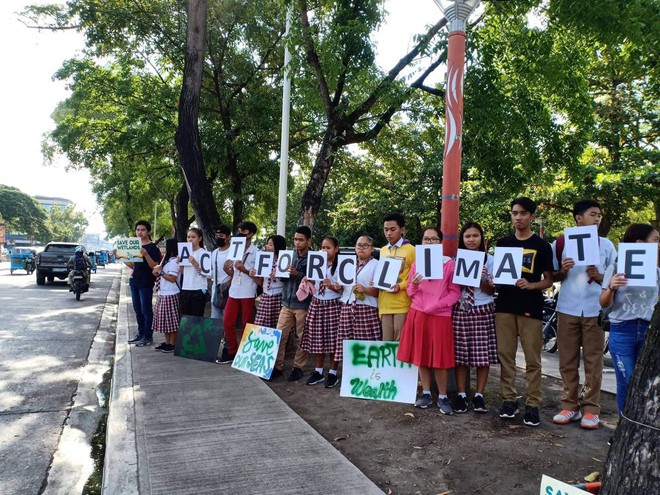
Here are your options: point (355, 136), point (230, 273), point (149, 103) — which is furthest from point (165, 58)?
point (230, 273)

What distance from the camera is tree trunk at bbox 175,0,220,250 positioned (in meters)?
8.55

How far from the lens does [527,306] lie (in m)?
4.50

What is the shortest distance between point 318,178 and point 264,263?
7.26 feet

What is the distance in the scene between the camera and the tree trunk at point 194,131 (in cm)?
855

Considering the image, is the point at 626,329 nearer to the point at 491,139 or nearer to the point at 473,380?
the point at 473,380

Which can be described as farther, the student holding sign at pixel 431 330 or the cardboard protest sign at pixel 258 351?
the cardboard protest sign at pixel 258 351

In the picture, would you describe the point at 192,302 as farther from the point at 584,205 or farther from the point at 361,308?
the point at 584,205

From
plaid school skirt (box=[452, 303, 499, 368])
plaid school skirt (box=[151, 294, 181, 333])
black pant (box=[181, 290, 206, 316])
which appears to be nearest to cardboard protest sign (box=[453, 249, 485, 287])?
plaid school skirt (box=[452, 303, 499, 368])

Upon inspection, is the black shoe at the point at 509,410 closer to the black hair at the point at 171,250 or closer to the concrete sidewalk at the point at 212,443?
the concrete sidewalk at the point at 212,443

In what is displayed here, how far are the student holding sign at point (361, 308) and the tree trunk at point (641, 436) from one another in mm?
3078

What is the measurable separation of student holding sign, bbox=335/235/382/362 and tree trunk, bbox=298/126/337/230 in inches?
97.0

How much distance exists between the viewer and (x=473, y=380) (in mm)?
6133

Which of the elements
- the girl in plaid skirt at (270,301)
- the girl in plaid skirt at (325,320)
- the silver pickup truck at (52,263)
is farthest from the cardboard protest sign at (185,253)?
the silver pickup truck at (52,263)

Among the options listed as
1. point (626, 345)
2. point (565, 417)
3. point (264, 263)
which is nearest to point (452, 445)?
point (565, 417)
